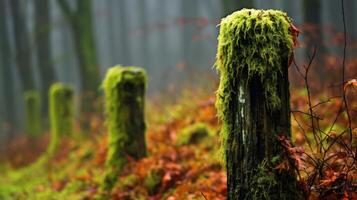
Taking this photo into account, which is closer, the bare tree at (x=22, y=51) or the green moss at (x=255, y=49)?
the green moss at (x=255, y=49)

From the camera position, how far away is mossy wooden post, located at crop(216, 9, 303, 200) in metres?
3.47

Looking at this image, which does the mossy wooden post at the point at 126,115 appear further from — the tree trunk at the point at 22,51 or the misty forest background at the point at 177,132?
the tree trunk at the point at 22,51

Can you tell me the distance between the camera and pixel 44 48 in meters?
19.7

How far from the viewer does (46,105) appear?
1884 cm

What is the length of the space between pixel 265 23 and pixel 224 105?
775mm

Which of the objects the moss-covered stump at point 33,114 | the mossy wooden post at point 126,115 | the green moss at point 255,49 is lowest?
the moss-covered stump at point 33,114

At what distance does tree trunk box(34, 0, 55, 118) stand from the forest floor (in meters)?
6.23

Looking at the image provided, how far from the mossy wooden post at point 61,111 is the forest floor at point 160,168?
0.35 meters

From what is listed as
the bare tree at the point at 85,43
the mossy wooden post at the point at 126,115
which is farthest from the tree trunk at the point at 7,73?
the mossy wooden post at the point at 126,115

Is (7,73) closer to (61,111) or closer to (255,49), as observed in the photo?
(61,111)

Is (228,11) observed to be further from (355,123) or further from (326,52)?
(355,123)

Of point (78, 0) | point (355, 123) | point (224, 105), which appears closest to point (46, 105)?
point (78, 0)

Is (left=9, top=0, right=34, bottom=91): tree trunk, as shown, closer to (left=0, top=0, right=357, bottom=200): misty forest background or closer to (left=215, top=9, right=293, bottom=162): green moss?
(left=0, top=0, right=357, bottom=200): misty forest background

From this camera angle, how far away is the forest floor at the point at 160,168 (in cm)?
532
